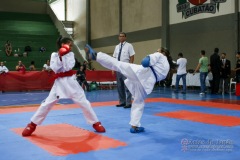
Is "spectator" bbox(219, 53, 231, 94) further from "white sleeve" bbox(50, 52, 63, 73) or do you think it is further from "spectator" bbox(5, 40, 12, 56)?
"spectator" bbox(5, 40, 12, 56)

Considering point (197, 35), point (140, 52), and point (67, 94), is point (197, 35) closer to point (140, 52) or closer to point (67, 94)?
point (140, 52)

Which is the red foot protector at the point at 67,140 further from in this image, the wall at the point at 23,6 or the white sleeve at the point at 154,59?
the wall at the point at 23,6

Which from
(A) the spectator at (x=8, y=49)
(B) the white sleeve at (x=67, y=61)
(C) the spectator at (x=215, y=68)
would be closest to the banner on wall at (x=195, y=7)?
(C) the spectator at (x=215, y=68)

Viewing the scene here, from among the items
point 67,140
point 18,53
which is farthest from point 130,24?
point 67,140

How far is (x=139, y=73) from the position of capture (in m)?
4.20

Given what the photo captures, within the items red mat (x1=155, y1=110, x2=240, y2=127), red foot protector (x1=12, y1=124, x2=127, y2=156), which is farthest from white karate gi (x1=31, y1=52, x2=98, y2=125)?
red mat (x1=155, y1=110, x2=240, y2=127)

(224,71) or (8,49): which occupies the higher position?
(8,49)

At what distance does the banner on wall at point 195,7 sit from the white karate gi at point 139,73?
9.44m

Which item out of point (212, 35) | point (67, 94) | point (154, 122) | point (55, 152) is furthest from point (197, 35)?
point (55, 152)

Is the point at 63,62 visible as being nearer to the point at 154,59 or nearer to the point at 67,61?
the point at 67,61

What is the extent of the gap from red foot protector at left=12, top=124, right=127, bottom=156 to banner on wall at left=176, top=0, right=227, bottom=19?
10227 mm

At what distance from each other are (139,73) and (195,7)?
10.4 meters

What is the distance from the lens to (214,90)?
11.0 meters

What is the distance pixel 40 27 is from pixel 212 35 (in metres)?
13.4
